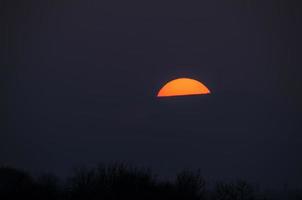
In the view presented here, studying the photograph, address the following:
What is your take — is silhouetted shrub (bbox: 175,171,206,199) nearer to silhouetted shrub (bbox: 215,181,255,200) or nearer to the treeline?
the treeline

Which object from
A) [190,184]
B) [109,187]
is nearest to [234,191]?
[190,184]

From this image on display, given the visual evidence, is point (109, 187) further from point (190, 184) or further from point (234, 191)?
point (234, 191)

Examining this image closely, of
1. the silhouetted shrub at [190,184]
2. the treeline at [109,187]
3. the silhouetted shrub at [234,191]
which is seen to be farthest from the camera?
the silhouetted shrub at [234,191]

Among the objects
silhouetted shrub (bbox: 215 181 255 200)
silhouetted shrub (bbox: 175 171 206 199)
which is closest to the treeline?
silhouetted shrub (bbox: 175 171 206 199)

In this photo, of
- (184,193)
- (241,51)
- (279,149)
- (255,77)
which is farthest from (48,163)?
(241,51)

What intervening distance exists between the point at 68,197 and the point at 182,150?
60881 mm

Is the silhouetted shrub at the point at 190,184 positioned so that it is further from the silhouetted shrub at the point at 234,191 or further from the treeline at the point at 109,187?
the silhouetted shrub at the point at 234,191

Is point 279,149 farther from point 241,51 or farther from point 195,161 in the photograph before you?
point 241,51


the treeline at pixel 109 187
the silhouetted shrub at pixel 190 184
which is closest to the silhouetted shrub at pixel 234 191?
the treeline at pixel 109 187

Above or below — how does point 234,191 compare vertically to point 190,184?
above

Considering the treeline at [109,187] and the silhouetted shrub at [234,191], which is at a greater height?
the silhouetted shrub at [234,191]

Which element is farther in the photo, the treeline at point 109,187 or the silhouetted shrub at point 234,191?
the silhouetted shrub at point 234,191

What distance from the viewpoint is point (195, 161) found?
7331 cm

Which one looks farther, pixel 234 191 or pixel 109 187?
pixel 234 191
